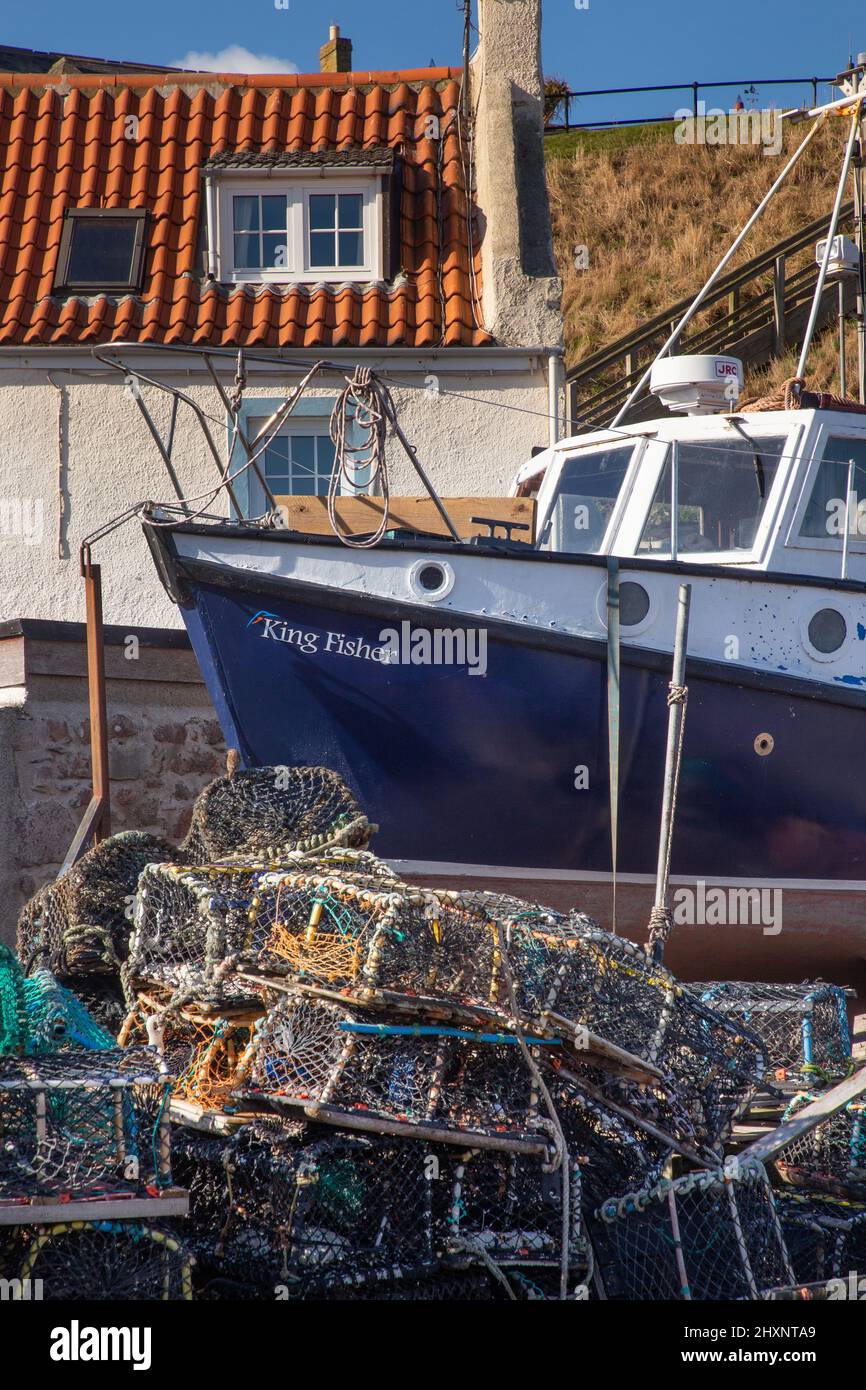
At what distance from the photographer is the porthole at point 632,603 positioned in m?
8.23

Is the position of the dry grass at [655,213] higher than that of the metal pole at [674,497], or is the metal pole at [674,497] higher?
the dry grass at [655,213]

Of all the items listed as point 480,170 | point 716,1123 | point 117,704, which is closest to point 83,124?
point 480,170

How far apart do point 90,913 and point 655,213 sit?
23.4 m

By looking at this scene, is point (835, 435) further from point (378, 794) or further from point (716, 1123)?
point (716, 1123)

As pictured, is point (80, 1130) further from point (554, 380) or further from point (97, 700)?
point (554, 380)

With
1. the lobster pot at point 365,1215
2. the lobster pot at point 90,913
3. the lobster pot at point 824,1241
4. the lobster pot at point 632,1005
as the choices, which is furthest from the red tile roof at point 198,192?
the lobster pot at point 365,1215

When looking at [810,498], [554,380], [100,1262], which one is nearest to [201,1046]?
[100,1262]

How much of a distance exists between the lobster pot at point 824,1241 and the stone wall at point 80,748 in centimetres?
513

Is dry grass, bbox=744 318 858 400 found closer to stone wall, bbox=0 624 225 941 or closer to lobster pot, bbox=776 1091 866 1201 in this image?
stone wall, bbox=0 624 225 941

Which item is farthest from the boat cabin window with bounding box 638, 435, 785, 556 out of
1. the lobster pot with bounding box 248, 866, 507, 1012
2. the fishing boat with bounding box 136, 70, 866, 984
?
the lobster pot with bounding box 248, 866, 507, 1012

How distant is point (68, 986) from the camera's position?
5695mm

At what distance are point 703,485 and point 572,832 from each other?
7.30 feet

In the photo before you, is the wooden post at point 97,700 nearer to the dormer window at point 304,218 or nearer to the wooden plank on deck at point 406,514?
the wooden plank on deck at point 406,514
